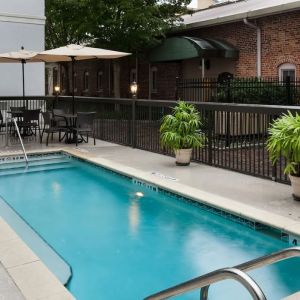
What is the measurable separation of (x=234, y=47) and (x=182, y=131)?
28.8 ft

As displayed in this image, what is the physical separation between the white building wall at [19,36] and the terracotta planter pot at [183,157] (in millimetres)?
9180

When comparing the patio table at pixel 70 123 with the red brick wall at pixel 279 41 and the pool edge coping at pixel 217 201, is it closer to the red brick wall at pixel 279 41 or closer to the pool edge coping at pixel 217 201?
the pool edge coping at pixel 217 201

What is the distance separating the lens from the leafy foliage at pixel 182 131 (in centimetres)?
751

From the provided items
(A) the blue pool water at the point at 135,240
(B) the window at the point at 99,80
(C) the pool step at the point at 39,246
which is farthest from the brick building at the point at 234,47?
(C) the pool step at the point at 39,246

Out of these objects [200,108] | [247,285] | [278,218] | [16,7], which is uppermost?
[16,7]

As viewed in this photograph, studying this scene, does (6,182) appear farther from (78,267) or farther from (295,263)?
(295,263)

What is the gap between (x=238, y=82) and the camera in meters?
11.4

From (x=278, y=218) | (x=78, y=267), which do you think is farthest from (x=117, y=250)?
(x=278, y=218)

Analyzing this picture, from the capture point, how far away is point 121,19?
1655 cm

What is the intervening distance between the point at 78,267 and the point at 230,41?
42.3 feet

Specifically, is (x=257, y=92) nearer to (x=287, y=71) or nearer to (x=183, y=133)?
(x=287, y=71)

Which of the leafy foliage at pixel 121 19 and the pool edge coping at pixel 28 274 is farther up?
the leafy foliage at pixel 121 19

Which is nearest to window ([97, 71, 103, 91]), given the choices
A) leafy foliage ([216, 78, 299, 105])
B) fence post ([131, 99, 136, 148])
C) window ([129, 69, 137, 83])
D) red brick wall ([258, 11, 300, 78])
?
window ([129, 69, 137, 83])

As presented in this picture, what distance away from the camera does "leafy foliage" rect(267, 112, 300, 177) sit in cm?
514
